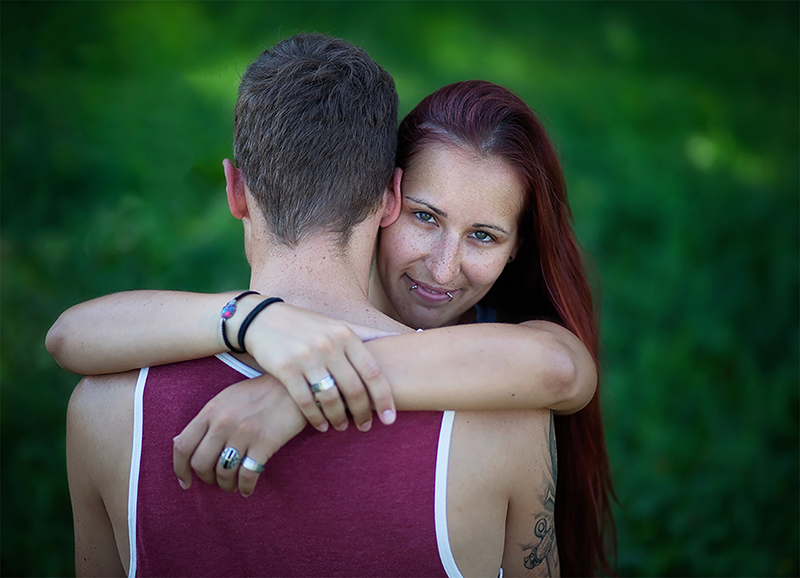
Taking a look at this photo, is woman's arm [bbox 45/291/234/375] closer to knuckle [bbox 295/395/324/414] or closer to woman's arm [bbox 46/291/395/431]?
woman's arm [bbox 46/291/395/431]

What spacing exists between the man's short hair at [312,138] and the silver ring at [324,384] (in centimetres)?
41

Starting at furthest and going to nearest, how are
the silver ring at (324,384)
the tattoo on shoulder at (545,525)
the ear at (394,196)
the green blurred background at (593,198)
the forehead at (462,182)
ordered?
the green blurred background at (593,198) → the forehead at (462,182) → the ear at (394,196) → the tattoo on shoulder at (545,525) → the silver ring at (324,384)

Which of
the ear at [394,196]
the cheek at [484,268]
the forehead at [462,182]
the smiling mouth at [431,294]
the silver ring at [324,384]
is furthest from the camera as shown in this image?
the smiling mouth at [431,294]

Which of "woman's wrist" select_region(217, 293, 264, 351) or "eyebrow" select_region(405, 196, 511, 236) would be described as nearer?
"woman's wrist" select_region(217, 293, 264, 351)

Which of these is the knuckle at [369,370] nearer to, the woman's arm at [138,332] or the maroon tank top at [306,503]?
the maroon tank top at [306,503]

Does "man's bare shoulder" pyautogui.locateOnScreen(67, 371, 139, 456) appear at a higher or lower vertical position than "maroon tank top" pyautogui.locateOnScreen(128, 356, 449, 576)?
higher

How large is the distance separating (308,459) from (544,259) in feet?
4.09

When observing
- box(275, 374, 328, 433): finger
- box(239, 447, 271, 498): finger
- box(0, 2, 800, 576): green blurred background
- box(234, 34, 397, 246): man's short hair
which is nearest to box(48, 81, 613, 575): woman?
box(275, 374, 328, 433): finger

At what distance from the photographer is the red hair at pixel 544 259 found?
2150 millimetres

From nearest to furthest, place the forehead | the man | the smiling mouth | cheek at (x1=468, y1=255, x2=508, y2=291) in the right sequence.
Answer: the man, the forehead, cheek at (x1=468, y1=255, x2=508, y2=291), the smiling mouth

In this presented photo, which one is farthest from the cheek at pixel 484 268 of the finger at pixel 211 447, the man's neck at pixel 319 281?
the finger at pixel 211 447

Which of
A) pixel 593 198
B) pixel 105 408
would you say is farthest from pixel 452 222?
pixel 593 198

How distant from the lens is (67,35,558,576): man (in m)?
1.41

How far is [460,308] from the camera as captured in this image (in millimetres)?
2396
